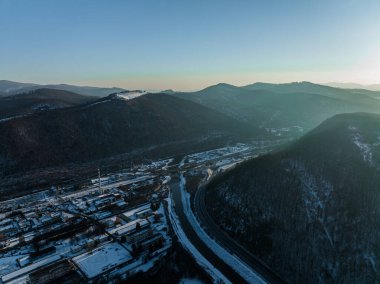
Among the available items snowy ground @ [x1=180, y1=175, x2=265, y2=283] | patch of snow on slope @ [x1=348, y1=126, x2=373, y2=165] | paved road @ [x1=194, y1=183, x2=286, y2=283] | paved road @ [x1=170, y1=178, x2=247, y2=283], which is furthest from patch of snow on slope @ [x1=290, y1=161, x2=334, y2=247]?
paved road @ [x1=170, y1=178, x2=247, y2=283]

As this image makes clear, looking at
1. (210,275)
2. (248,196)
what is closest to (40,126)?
(248,196)

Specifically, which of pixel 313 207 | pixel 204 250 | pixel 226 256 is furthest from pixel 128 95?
pixel 226 256

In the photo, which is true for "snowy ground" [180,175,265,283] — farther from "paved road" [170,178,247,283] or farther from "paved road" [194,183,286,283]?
"paved road" [194,183,286,283]

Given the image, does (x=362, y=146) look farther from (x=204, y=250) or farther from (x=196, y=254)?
(x=196, y=254)

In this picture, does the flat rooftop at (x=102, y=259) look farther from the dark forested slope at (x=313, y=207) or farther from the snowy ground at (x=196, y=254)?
the dark forested slope at (x=313, y=207)

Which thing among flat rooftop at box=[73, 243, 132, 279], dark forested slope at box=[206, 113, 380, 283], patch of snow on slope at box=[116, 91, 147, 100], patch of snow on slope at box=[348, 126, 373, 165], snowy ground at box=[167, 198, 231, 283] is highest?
patch of snow on slope at box=[116, 91, 147, 100]
